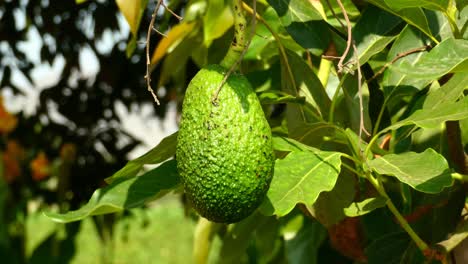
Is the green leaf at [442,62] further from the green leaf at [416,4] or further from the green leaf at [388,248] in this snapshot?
the green leaf at [388,248]

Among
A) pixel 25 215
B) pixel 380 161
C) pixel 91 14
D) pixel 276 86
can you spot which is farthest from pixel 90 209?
pixel 25 215

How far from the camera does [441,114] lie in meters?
0.95

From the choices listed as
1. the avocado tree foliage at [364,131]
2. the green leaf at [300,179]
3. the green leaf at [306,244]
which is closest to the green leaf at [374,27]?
the avocado tree foliage at [364,131]

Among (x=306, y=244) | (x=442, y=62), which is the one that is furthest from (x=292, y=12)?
A: (x=306, y=244)

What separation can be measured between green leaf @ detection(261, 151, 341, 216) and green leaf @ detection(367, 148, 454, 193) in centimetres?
6

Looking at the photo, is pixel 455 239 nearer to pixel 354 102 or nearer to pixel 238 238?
pixel 354 102

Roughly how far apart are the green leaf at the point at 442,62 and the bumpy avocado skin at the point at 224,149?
19 centimetres

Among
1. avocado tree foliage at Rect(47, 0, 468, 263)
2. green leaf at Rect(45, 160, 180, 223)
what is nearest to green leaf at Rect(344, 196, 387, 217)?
avocado tree foliage at Rect(47, 0, 468, 263)

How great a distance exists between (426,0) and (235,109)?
0.31 m

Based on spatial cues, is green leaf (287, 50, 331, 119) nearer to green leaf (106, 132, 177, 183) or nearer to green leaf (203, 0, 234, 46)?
green leaf (203, 0, 234, 46)

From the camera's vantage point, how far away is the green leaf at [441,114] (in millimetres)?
931

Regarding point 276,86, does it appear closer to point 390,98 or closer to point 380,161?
point 390,98

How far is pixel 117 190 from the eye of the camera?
3.43 ft

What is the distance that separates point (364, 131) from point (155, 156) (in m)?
0.28
